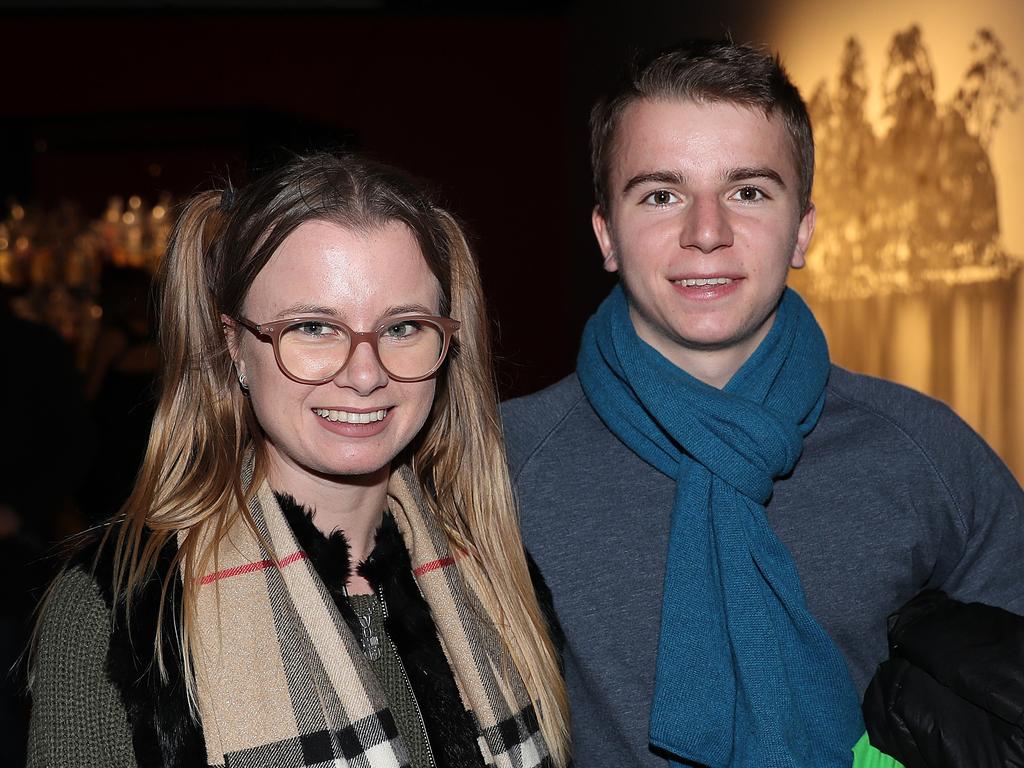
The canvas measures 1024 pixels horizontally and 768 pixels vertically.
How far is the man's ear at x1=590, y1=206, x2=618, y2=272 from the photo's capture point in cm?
204

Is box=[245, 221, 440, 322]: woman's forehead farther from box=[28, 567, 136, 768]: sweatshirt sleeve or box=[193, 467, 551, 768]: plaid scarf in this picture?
box=[28, 567, 136, 768]: sweatshirt sleeve

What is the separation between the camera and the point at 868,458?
2.00 m

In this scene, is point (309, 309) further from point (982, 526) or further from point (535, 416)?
point (982, 526)

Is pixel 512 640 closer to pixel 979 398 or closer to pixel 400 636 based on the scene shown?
pixel 400 636

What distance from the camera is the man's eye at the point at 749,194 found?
1922 millimetres

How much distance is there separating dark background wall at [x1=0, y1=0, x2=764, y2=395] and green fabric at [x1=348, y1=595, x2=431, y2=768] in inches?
252

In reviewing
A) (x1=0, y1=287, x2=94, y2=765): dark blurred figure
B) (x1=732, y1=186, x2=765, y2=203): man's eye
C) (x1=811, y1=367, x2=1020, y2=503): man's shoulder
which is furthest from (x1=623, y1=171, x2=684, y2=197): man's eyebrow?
(x1=0, y1=287, x2=94, y2=765): dark blurred figure

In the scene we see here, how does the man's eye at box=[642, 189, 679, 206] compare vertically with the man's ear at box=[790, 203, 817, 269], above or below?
above

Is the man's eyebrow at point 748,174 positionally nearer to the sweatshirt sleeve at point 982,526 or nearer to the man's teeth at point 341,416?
the sweatshirt sleeve at point 982,526

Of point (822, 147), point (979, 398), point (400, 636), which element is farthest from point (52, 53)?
point (400, 636)

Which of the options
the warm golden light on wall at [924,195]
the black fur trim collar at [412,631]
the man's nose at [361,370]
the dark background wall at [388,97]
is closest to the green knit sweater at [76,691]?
the black fur trim collar at [412,631]

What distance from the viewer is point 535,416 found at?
213cm

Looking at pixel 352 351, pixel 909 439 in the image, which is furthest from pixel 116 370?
pixel 909 439

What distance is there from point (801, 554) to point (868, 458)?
22 cm
